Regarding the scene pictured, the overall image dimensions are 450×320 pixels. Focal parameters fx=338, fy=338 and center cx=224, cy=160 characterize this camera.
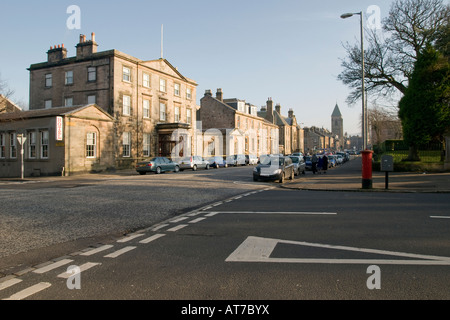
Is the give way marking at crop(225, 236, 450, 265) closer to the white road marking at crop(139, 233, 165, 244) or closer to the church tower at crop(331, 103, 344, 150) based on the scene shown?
the white road marking at crop(139, 233, 165, 244)

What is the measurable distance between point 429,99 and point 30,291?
86.3ft

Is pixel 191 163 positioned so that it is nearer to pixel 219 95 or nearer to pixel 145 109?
pixel 145 109

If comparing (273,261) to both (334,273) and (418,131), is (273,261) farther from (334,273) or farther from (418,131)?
(418,131)

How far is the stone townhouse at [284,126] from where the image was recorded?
8018 cm

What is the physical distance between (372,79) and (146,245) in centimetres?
3121

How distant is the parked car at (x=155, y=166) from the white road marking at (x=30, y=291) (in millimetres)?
24795

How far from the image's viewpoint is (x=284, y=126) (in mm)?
84188

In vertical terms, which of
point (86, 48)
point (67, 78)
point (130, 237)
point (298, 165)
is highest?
point (86, 48)

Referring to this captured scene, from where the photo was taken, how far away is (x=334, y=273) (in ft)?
14.1

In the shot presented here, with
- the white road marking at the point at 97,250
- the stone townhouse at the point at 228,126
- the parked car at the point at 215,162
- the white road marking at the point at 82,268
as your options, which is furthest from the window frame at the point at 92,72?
the white road marking at the point at 82,268

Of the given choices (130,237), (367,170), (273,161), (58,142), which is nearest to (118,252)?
(130,237)
